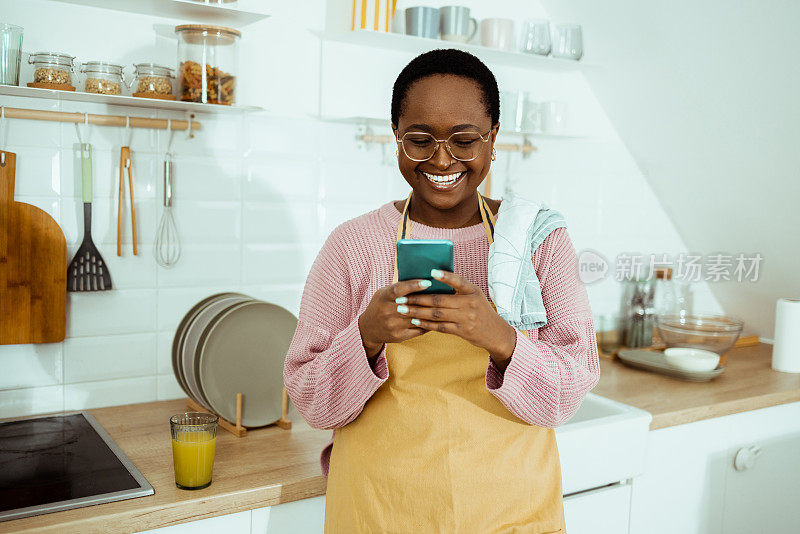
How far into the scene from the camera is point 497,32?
199 cm

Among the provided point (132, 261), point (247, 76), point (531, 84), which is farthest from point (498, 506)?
point (531, 84)

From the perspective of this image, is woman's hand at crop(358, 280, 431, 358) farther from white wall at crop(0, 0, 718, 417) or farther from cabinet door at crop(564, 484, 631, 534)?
white wall at crop(0, 0, 718, 417)

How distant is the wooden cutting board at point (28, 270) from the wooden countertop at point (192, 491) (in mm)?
245

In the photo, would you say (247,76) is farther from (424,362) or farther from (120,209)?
(424,362)

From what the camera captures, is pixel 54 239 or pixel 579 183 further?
pixel 579 183

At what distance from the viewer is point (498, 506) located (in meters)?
1.11

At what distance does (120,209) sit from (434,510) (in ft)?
3.37

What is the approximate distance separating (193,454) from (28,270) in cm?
64

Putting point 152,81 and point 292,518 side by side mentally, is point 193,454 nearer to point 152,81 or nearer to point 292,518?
point 292,518

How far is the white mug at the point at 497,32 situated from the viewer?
6.52 ft

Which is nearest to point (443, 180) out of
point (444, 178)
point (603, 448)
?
point (444, 178)

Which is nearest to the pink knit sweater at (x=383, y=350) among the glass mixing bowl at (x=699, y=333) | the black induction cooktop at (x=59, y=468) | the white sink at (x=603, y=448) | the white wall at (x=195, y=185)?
the black induction cooktop at (x=59, y=468)

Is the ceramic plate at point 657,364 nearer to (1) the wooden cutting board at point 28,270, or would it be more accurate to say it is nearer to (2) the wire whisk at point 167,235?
(2) the wire whisk at point 167,235

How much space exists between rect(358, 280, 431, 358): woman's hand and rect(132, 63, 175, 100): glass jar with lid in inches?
33.1
